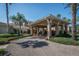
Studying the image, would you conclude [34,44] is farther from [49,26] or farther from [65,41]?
[65,41]

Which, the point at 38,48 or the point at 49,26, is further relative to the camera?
the point at 49,26

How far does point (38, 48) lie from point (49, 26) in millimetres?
834

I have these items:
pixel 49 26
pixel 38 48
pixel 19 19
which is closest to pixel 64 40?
pixel 49 26

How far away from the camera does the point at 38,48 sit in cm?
837

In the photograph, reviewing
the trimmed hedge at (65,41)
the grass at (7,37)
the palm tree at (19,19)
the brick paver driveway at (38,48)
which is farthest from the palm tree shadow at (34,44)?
the palm tree at (19,19)

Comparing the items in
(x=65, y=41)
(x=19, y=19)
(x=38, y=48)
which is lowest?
(x=38, y=48)

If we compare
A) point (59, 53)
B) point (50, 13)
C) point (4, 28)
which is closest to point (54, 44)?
point (59, 53)

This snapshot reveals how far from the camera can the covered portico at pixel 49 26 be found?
332 inches

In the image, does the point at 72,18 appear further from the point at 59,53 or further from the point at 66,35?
the point at 59,53

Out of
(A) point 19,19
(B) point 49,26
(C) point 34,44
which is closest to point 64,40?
(B) point 49,26

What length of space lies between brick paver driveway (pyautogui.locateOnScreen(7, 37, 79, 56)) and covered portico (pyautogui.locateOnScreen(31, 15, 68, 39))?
1.04ft

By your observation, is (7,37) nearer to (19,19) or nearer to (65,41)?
(19,19)

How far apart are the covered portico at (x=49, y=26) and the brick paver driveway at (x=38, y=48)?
1.04ft

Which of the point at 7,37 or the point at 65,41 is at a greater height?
the point at 7,37
